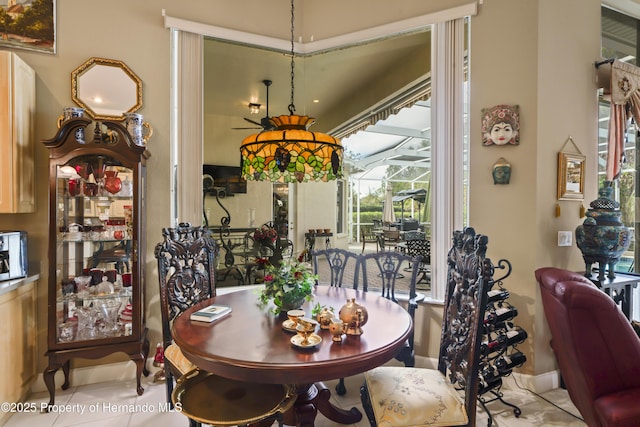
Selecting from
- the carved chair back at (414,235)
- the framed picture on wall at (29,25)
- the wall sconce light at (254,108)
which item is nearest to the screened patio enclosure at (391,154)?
the carved chair back at (414,235)

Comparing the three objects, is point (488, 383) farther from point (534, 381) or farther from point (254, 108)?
point (254, 108)

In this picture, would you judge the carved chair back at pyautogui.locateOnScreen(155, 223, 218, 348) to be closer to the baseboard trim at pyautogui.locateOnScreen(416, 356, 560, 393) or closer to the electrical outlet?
the baseboard trim at pyautogui.locateOnScreen(416, 356, 560, 393)

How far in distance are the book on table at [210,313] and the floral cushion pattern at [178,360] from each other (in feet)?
0.88

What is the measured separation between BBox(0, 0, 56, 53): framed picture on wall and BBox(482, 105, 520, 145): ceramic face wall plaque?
3546mm

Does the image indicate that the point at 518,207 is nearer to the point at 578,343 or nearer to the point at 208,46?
the point at 578,343

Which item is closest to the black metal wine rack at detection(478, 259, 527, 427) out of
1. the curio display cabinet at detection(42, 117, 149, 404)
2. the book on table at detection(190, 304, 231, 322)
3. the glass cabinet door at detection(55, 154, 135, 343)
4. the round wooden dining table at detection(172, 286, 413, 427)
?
the round wooden dining table at detection(172, 286, 413, 427)

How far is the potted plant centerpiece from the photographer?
193cm

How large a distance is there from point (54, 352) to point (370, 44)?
3.72m

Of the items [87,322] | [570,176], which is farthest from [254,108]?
[570,176]

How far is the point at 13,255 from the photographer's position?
2291mm

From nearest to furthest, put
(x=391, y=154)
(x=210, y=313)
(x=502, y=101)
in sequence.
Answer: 1. (x=210, y=313)
2. (x=502, y=101)
3. (x=391, y=154)

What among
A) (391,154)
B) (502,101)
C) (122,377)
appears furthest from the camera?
(391,154)

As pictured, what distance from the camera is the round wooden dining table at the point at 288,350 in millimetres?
1383

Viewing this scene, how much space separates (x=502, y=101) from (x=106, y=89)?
10.7ft
